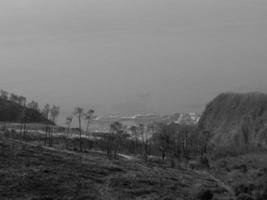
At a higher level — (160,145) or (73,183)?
(160,145)

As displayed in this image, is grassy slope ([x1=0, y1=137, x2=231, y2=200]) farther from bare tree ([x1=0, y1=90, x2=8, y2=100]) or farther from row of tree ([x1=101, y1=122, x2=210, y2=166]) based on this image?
bare tree ([x1=0, y1=90, x2=8, y2=100])

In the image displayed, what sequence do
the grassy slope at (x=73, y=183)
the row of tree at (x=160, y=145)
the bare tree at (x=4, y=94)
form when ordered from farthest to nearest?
the bare tree at (x=4, y=94) < the row of tree at (x=160, y=145) < the grassy slope at (x=73, y=183)

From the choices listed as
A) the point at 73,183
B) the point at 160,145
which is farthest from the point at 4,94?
the point at 73,183

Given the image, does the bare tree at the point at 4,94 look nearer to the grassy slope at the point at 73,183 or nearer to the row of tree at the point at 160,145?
the row of tree at the point at 160,145

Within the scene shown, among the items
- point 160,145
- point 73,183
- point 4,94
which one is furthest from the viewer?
point 4,94

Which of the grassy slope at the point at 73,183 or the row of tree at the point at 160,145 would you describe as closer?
the grassy slope at the point at 73,183

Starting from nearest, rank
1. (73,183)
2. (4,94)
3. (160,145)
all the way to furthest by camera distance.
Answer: (73,183)
(160,145)
(4,94)

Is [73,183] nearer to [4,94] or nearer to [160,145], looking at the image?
[160,145]

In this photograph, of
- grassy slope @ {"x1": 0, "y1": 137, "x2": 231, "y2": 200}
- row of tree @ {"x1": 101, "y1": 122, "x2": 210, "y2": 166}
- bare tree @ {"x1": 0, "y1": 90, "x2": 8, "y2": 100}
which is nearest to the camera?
grassy slope @ {"x1": 0, "y1": 137, "x2": 231, "y2": 200}

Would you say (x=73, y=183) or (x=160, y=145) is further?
(x=160, y=145)

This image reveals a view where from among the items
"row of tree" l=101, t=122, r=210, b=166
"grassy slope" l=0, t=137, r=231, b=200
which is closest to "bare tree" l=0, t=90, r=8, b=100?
"row of tree" l=101, t=122, r=210, b=166

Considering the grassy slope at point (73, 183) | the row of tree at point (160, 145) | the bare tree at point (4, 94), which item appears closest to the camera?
the grassy slope at point (73, 183)

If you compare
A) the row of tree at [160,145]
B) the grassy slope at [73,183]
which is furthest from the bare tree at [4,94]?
the grassy slope at [73,183]

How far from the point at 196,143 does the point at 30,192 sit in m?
116
